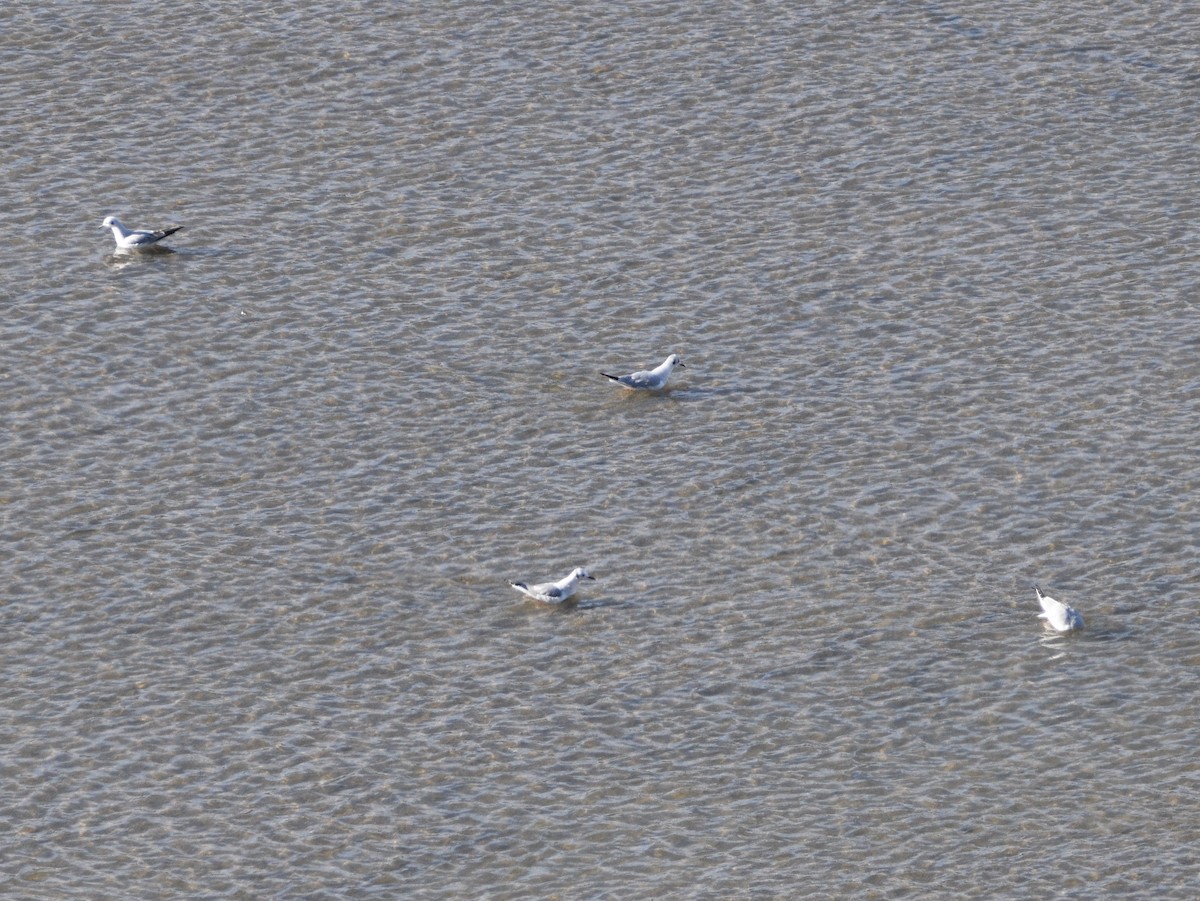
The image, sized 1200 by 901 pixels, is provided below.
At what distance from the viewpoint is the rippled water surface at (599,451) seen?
24656 mm

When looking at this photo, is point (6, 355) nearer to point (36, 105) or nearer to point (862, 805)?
point (36, 105)

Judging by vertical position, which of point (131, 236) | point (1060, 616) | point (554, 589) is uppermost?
point (131, 236)

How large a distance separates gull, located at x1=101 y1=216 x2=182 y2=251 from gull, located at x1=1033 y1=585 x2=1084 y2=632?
1598cm

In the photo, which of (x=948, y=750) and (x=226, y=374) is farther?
(x=226, y=374)

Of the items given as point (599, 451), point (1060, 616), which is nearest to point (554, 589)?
point (599, 451)

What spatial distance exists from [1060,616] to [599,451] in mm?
7525

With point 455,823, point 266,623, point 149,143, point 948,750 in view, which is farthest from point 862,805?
point 149,143

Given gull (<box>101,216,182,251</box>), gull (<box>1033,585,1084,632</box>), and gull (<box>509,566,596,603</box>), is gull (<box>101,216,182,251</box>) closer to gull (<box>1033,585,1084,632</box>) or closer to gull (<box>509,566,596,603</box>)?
gull (<box>509,566,596,603</box>)

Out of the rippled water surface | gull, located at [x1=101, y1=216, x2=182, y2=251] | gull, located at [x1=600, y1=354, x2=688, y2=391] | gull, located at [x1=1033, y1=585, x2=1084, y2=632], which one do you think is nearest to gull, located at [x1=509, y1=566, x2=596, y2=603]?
the rippled water surface

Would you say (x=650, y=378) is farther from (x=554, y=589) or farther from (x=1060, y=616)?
(x=1060, y=616)

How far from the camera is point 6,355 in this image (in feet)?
111

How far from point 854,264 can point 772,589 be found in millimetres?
8844

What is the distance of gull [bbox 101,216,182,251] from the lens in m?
35.9

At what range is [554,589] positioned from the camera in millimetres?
27891
